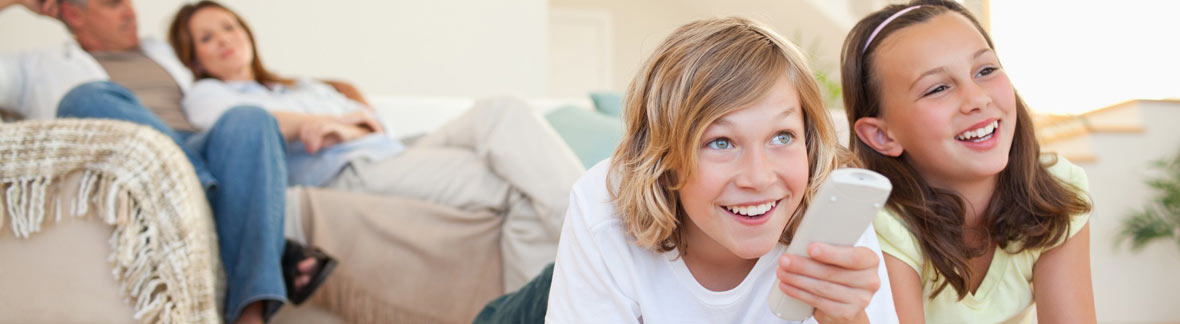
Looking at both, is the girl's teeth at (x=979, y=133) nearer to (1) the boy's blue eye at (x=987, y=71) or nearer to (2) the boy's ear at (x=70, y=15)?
(1) the boy's blue eye at (x=987, y=71)

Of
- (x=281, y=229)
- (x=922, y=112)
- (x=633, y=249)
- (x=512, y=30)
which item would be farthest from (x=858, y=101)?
(x=512, y=30)

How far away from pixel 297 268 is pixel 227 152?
0.80 feet

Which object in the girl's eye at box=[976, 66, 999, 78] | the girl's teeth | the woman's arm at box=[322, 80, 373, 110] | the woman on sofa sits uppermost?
the girl's eye at box=[976, 66, 999, 78]

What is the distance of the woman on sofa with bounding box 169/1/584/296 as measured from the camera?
5.11 feet

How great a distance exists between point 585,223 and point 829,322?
0.27m

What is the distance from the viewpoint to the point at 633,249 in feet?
2.89

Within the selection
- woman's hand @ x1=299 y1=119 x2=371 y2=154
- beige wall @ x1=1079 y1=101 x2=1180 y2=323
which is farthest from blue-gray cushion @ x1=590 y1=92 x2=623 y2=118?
beige wall @ x1=1079 y1=101 x2=1180 y2=323

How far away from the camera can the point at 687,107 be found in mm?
773

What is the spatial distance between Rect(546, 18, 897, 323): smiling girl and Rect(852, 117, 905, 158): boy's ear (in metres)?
0.20

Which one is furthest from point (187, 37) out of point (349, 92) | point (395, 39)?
point (395, 39)

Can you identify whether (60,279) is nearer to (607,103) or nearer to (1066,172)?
(1066,172)

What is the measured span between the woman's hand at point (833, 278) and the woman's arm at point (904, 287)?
27 cm

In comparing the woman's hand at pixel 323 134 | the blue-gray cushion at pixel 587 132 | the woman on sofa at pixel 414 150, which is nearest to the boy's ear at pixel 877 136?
the woman on sofa at pixel 414 150

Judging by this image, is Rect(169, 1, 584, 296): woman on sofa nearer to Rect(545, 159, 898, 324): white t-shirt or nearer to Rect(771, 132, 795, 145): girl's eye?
Rect(545, 159, 898, 324): white t-shirt
